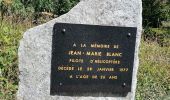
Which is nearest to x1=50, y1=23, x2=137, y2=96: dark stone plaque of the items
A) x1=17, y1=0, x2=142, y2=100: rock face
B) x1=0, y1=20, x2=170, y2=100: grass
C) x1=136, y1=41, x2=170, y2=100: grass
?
x1=17, y1=0, x2=142, y2=100: rock face

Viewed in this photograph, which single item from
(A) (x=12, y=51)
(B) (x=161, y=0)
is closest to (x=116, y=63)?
(A) (x=12, y=51)

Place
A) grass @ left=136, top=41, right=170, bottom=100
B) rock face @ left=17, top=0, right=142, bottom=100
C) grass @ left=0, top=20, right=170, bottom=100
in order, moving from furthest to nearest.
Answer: grass @ left=136, top=41, right=170, bottom=100 → grass @ left=0, top=20, right=170, bottom=100 → rock face @ left=17, top=0, right=142, bottom=100

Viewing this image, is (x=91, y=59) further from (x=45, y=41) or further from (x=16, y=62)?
(x=16, y=62)

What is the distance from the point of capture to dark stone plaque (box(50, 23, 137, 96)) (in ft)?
15.5

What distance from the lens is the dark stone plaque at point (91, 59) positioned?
15.5 feet

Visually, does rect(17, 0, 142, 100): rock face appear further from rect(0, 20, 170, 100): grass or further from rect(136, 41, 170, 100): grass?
rect(136, 41, 170, 100): grass

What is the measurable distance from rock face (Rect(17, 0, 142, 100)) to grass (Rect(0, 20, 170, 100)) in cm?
78

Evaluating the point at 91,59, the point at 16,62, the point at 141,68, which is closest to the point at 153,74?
the point at 141,68

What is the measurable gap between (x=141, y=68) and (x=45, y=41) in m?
2.89

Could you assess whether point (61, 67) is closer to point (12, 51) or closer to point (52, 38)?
point (52, 38)

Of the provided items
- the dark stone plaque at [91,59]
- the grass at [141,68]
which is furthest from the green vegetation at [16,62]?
the dark stone plaque at [91,59]

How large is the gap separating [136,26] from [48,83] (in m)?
1.16

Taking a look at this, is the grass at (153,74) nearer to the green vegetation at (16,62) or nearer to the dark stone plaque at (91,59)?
the green vegetation at (16,62)

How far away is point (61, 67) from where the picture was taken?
186 inches
